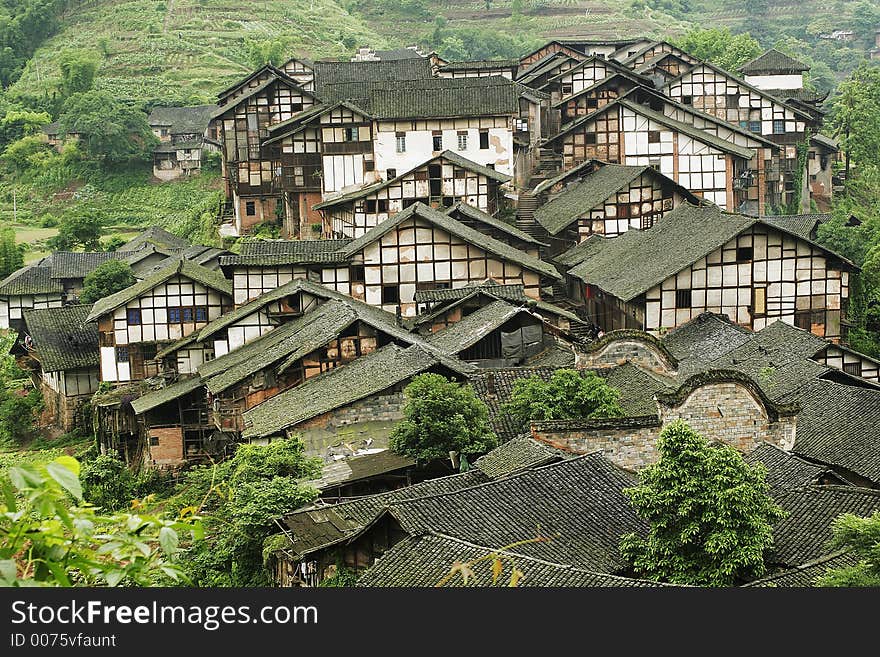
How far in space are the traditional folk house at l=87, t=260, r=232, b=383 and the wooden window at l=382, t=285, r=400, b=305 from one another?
510cm

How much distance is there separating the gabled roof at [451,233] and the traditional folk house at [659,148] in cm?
1376

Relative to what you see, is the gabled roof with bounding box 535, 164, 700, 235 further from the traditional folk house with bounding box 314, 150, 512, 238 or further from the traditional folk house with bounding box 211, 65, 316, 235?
the traditional folk house with bounding box 211, 65, 316, 235

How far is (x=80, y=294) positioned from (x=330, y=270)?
14544 millimetres

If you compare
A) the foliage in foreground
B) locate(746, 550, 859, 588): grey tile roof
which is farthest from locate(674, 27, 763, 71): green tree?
the foliage in foreground

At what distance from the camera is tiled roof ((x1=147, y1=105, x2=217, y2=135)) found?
88688 millimetres

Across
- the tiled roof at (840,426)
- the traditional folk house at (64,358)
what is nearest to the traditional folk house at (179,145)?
the traditional folk house at (64,358)

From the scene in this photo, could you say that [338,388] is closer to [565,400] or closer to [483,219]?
[565,400]

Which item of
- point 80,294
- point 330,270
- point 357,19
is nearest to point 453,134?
point 330,270

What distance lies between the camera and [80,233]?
233 feet

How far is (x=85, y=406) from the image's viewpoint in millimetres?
48125

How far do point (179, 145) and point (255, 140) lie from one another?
23359 millimetres

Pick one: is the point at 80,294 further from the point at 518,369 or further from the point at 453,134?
the point at 518,369

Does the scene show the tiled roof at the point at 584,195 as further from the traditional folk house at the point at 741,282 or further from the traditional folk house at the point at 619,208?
the traditional folk house at the point at 741,282

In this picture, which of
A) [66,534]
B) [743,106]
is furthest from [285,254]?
[66,534]
